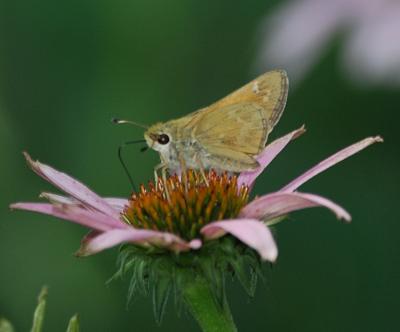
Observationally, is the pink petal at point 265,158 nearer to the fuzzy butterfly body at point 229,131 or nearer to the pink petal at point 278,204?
the fuzzy butterfly body at point 229,131

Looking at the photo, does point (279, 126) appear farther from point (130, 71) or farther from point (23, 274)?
point (23, 274)

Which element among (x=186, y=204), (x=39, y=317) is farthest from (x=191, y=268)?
(x=39, y=317)

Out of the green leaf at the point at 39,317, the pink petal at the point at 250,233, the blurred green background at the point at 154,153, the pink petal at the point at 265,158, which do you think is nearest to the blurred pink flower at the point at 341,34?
the blurred green background at the point at 154,153

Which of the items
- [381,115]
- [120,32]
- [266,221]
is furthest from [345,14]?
[266,221]

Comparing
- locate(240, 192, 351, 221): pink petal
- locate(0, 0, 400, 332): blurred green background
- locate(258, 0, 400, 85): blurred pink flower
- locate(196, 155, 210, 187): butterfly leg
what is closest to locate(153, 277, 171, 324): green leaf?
locate(240, 192, 351, 221): pink petal

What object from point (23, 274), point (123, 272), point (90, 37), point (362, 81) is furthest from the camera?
point (90, 37)
